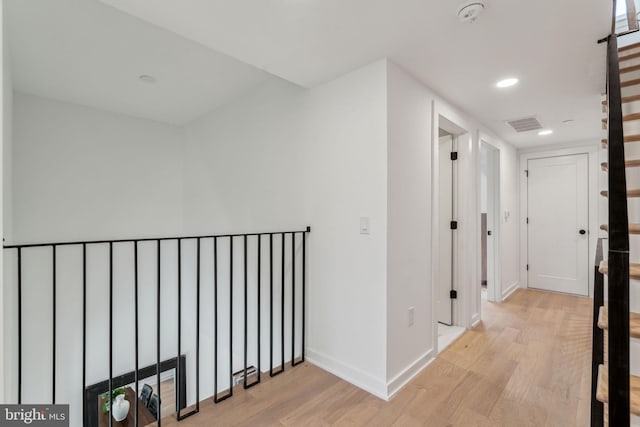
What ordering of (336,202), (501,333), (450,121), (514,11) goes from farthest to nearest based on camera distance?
(501,333)
(450,121)
(336,202)
(514,11)

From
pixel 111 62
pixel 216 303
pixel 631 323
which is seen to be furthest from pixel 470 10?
pixel 111 62

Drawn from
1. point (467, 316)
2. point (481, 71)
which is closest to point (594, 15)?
point (481, 71)

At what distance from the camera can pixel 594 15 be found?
1596 millimetres

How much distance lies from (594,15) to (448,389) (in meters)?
2.31

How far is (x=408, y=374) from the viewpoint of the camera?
2168 millimetres

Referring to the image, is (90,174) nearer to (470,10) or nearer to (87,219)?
(87,219)

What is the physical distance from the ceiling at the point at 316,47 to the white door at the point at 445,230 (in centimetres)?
55

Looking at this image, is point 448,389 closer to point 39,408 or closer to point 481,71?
point 481,71

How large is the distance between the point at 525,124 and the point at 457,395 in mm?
2977

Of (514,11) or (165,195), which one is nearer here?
(514,11)

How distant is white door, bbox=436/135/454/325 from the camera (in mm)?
3158

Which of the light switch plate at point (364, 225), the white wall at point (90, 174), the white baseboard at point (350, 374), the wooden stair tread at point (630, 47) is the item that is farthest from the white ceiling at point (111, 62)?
the wooden stair tread at point (630, 47)

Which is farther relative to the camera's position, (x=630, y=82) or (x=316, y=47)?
(x=630, y=82)

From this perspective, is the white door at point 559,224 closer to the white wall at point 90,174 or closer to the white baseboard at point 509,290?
the white baseboard at point 509,290
